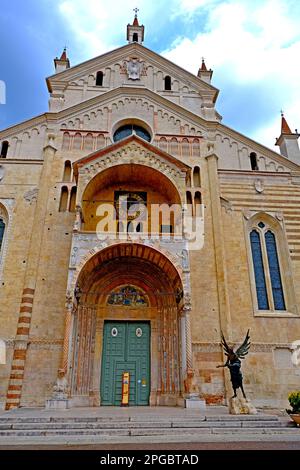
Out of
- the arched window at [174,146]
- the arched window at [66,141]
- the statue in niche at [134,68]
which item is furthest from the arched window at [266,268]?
the statue in niche at [134,68]

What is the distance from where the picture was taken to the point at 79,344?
14062 millimetres

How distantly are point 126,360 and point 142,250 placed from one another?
475 centimetres

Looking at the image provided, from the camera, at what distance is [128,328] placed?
50.1 feet

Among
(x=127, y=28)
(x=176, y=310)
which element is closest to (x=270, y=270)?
(x=176, y=310)

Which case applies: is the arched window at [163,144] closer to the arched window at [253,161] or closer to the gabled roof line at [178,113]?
the gabled roof line at [178,113]

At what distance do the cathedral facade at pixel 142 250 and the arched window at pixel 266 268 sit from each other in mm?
68

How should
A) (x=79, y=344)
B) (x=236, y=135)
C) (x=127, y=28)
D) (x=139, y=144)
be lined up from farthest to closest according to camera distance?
1. (x=127, y=28)
2. (x=236, y=135)
3. (x=139, y=144)
4. (x=79, y=344)

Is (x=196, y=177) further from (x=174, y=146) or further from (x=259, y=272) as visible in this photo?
(x=259, y=272)

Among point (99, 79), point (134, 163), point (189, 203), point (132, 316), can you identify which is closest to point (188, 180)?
point (189, 203)

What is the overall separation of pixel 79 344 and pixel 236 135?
1331 cm

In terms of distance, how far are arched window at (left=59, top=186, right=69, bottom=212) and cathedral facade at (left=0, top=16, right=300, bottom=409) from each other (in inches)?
6.4

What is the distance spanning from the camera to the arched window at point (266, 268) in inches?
601

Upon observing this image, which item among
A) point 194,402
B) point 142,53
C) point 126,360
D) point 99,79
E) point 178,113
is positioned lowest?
point 194,402
